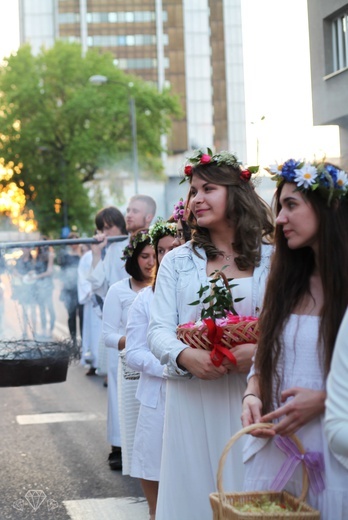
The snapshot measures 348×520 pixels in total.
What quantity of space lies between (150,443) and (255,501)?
8.27 ft

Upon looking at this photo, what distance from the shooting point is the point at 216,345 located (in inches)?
158

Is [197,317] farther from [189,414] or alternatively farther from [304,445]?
[304,445]

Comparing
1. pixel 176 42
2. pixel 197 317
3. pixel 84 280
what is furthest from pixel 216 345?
pixel 176 42

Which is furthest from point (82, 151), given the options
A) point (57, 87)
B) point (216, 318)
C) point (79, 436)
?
point (216, 318)

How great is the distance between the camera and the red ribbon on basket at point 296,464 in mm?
3215

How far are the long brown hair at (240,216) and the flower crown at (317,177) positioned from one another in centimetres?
95

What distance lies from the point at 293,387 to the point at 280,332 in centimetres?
19

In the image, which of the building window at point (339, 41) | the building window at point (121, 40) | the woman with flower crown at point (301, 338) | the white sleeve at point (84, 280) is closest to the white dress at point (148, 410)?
the woman with flower crown at point (301, 338)

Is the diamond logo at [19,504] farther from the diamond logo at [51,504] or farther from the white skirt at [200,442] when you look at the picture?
the white skirt at [200,442]

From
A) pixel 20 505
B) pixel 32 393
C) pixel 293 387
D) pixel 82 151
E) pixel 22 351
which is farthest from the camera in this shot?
pixel 82 151

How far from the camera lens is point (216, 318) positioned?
13.3 ft

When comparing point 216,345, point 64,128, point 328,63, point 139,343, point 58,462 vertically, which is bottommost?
point 58,462

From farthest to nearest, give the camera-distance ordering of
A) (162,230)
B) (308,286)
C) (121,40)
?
(121,40)
(162,230)
(308,286)

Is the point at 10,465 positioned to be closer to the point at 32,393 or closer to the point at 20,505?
the point at 20,505
